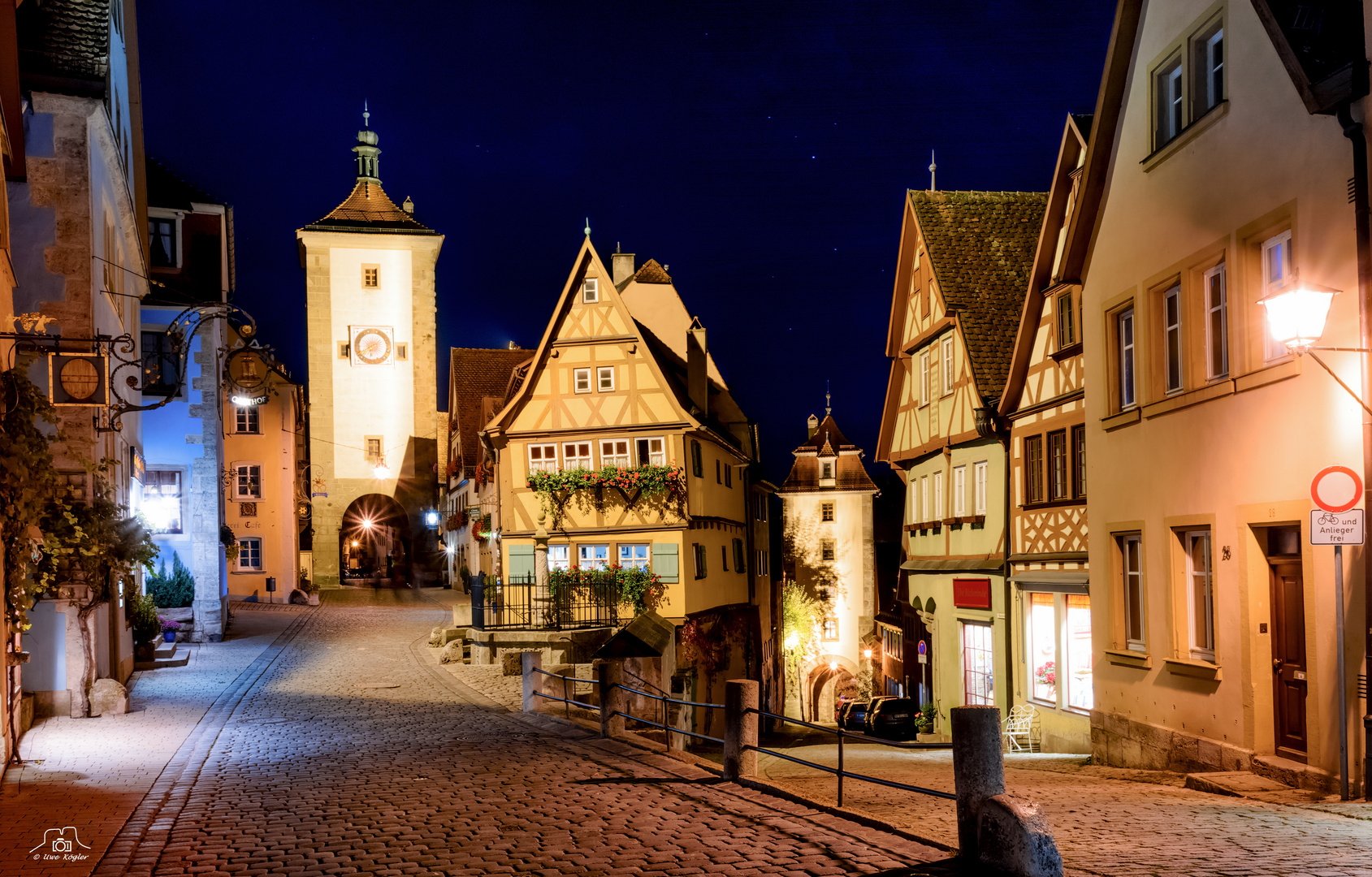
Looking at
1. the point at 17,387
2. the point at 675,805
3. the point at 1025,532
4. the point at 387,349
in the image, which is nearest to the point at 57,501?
the point at 17,387

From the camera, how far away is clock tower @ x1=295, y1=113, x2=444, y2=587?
163 feet

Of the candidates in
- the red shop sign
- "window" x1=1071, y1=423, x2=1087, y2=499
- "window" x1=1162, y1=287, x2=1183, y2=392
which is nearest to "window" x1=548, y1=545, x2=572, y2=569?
the red shop sign

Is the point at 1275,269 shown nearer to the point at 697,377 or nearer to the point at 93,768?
the point at 93,768

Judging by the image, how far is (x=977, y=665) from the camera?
22047 mm

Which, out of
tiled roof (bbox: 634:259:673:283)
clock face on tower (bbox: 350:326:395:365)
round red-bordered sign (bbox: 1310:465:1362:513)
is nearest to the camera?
round red-bordered sign (bbox: 1310:465:1362:513)

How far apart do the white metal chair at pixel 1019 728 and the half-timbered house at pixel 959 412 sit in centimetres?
Answer: 62

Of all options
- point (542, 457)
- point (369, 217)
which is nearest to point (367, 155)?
point (369, 217)

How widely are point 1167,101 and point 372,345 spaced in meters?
41.1

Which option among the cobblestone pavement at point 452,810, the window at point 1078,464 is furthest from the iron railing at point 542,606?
the window at point 1078,464

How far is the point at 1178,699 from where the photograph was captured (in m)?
13.1

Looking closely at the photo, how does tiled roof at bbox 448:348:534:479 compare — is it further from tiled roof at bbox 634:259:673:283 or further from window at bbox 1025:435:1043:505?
window at bbox 1025:435:1043:505

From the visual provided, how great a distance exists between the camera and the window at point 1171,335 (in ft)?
44.1

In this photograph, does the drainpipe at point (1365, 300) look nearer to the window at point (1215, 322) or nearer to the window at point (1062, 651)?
the window at point (1215, 322)

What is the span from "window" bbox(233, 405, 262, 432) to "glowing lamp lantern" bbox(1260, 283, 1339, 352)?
39539 millimetres
